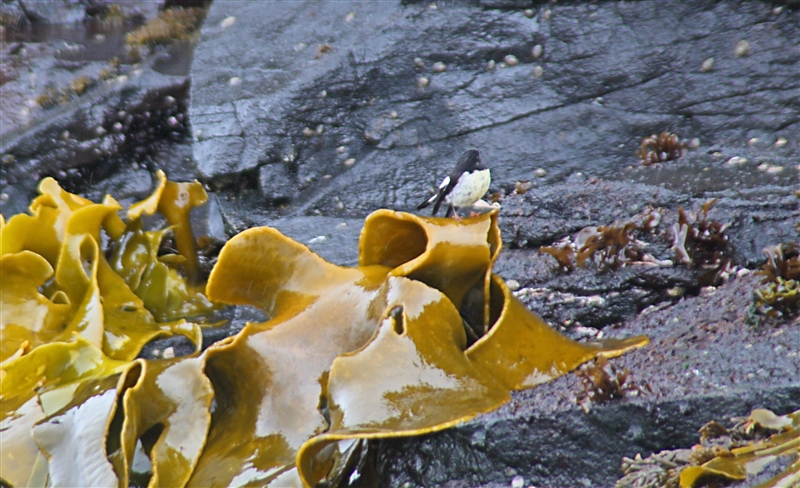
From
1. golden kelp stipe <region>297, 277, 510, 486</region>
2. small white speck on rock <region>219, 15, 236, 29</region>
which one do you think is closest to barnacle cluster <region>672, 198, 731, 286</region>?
golden kelp stipe <region>297, 277, 510, 486</region>

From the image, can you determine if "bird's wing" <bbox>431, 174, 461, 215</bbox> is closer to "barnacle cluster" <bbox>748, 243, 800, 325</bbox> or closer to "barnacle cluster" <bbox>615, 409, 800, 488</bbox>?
"barnacle cluster" <bbox>748, 243, 800, 325</bbox>

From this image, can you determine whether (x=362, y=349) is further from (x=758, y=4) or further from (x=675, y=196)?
(x=758, y=4)

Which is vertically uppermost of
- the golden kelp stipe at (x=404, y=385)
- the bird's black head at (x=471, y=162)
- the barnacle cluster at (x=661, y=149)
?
the golden kelp stipe at (x=404, y=385)

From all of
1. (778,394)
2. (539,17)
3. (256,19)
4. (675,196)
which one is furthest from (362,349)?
(256,19)

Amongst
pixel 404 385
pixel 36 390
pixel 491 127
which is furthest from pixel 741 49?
pixel 36 390

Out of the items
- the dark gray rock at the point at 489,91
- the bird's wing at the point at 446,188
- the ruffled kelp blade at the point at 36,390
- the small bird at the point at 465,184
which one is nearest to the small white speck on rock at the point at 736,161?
the dark gray rock at the point at 489,91

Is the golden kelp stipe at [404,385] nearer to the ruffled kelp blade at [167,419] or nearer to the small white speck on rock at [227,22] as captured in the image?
the ruffled kelp blade at [167,419]

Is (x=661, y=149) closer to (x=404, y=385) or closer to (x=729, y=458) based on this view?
(x=729, y=458)
